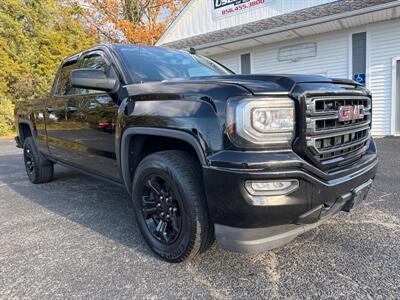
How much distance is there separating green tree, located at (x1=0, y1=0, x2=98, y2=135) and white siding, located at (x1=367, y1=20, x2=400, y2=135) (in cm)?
1617

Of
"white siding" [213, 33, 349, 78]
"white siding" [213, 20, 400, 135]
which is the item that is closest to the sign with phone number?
"white siding" [213, 33, 349, 78]

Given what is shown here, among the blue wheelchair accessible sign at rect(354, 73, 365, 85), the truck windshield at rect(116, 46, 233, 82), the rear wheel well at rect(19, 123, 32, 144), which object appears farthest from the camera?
the blue wheelchair accessible sign at rect(354, 73, 365, 85)

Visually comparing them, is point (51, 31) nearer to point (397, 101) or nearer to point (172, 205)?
point (397, 101)

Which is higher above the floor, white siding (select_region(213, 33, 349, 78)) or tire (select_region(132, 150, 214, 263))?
white siding (select_region(213, 33, 349, 78))

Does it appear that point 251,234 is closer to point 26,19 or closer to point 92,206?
point 92,206

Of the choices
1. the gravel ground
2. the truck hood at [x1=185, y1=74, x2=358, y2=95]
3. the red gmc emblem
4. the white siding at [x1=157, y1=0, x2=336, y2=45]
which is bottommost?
the gravel ground

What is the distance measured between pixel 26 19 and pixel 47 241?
22.8 metres

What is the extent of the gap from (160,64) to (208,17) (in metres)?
11.9

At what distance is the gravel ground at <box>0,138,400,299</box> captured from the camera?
84.4 inches

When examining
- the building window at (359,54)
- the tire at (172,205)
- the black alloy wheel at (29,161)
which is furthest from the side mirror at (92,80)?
the building window at (359,54)

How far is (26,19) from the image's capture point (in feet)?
69.5

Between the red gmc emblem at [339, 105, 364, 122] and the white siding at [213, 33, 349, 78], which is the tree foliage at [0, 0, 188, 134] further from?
the red gmc emblem at [339, 105, 364, 122]

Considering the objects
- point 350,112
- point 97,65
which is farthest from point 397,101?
point 97,65

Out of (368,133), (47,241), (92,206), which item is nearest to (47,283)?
(47,241)
